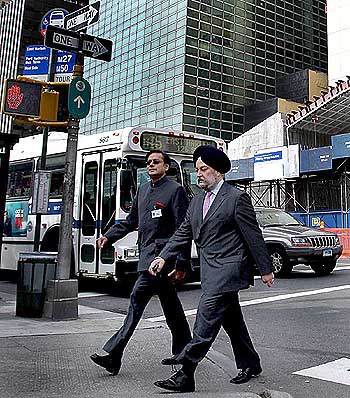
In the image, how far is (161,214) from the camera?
5.10 meters

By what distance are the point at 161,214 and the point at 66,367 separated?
1.74m

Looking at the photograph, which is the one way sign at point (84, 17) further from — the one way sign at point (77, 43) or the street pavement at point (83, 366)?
the street pavement at point (83, 366)

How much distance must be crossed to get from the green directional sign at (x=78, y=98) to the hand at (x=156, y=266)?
4.37 metres

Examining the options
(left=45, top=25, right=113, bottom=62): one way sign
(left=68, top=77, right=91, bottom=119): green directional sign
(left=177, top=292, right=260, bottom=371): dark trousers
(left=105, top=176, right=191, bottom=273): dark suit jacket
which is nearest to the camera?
(left=177, top=292, right=260, bottom=371): dark trousers

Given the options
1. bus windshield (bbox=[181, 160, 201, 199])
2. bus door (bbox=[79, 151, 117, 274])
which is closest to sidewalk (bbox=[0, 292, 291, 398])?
bus door (bbox=[79, 151, 117, 274])

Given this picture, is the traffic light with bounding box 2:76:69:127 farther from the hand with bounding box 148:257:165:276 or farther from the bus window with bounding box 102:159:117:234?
the hand with bounding box 148:257:165:276

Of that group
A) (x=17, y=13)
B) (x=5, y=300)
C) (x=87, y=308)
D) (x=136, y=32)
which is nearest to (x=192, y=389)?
(x=87, y=308)

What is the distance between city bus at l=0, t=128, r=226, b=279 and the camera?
1038cm

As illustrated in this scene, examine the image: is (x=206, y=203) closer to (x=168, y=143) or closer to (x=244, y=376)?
(x=244, y=376)

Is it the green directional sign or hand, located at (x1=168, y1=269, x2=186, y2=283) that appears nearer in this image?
hand, located at (x1=168, y1=269, x2=186, y2=283)

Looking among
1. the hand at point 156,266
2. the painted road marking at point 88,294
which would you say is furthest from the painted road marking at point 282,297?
the hand at point 156,266

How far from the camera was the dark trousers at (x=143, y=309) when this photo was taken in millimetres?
4770

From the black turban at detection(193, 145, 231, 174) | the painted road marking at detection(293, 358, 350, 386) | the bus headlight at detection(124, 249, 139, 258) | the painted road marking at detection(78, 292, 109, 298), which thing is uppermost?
the black turban at detection(193, 145, 231, 174)

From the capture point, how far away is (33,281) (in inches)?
Answer: 321
